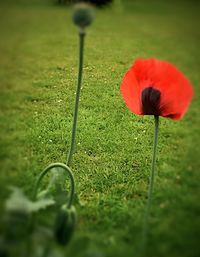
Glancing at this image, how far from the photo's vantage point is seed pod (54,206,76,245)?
73 centimetres

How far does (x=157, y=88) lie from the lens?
83 cm

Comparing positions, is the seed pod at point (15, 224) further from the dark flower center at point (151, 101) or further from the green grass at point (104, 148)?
the dark flower center at point (151, 101)

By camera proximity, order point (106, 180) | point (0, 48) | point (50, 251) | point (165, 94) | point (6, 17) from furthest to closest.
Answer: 1. point (6, 17)
2. point (0, 48)
3. point (106, 180)
4. point (165, 94)
5. point (50, 251)

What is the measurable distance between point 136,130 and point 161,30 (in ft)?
3.57

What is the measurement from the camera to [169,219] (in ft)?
3.07

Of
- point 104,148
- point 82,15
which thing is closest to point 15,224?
point 82,15

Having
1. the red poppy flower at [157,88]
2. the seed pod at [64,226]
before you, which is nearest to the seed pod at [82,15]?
the red poppy flower at [157,88]

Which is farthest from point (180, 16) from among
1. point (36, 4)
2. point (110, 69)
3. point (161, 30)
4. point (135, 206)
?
point (135, 206)

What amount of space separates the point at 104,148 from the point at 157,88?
34 centimetres

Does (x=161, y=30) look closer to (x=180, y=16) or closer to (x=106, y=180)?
(x=180, y=16)

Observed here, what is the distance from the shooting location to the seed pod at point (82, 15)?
715 millimetres

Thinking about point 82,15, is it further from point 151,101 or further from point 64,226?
point 64,226

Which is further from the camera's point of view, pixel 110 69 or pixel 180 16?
pixel 180 16

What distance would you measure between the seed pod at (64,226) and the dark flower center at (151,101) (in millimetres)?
249
